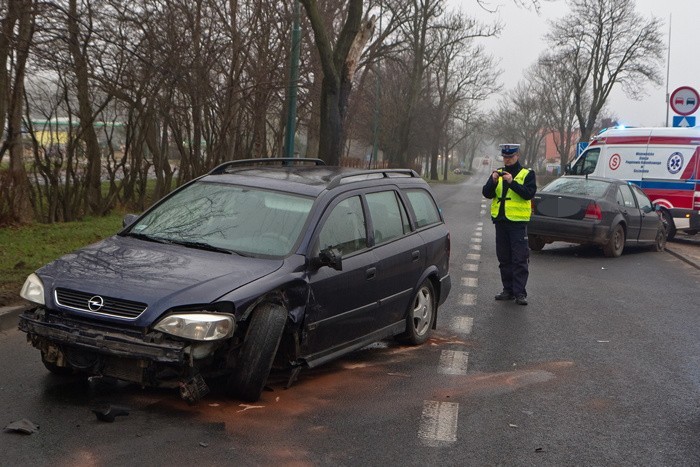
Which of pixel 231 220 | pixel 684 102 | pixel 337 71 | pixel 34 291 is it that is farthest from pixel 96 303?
pixel 684 102

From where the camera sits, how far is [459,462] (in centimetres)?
496

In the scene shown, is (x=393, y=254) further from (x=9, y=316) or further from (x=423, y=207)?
(x=9, y=316)

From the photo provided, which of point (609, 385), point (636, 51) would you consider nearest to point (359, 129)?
point (636, 51)

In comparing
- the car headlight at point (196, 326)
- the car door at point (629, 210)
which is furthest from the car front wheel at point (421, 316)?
the car door at point (629, 210)

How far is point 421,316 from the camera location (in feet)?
27.0

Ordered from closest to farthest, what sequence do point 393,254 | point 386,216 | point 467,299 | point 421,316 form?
point 393,254 < point 386,216 < point 421,316 < point 467,299

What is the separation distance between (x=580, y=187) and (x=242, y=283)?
40.7 feet

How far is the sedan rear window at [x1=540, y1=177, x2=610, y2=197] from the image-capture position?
16.8 m

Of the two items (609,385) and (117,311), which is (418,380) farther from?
(117,311)

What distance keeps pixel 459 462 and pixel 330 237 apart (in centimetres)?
226

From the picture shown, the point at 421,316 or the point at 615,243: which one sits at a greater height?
the point at 421,316

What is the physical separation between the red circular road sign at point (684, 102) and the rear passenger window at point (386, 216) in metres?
15.1

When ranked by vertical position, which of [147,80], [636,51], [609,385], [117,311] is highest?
[636,51]

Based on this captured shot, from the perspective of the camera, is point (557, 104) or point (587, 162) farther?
point (557, 104)
